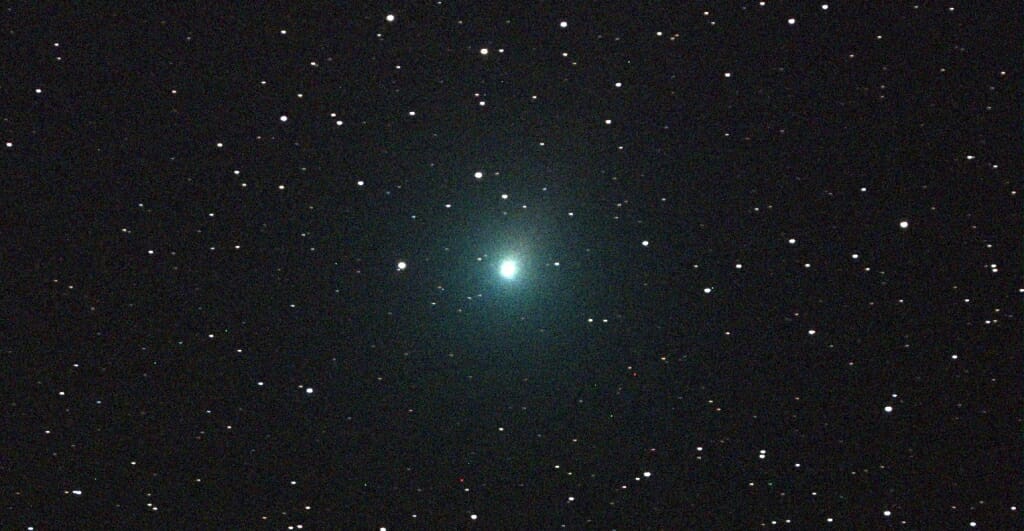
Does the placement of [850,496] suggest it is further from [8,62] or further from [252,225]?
[8,62]

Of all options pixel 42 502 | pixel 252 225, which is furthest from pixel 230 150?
pixel 42 502

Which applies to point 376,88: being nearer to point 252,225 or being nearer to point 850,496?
point 252,225

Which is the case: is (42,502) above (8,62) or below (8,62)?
below

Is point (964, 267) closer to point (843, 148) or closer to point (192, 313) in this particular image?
point (843, 148)

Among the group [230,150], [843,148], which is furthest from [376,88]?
[843,148]

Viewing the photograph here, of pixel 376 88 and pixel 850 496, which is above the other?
pixel 376 88
